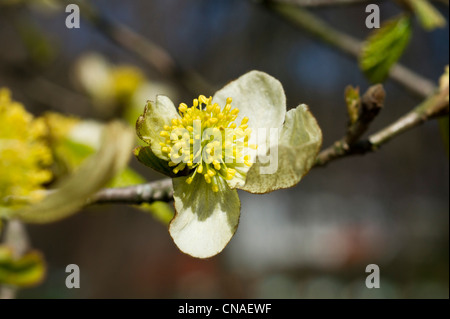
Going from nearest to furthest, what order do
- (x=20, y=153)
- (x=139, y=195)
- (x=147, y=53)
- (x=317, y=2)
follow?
(x=139, y=195)
(x=20, y=153)
(x=317, y=2)
(x=147, y=53)

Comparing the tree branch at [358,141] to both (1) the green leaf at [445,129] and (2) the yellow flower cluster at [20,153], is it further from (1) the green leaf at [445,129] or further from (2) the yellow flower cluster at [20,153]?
(2) the yellow flower cluster at [20,153]

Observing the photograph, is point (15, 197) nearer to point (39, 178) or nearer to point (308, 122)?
point (39, 178)

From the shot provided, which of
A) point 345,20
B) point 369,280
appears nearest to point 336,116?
point 345,20

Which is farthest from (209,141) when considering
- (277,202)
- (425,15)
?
(277,202)

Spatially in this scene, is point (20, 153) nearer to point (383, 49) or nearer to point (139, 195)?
point (139, 195)

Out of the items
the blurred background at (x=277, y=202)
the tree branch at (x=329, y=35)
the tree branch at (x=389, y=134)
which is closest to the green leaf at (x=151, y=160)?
the tree branch at (x=389, y=134)
